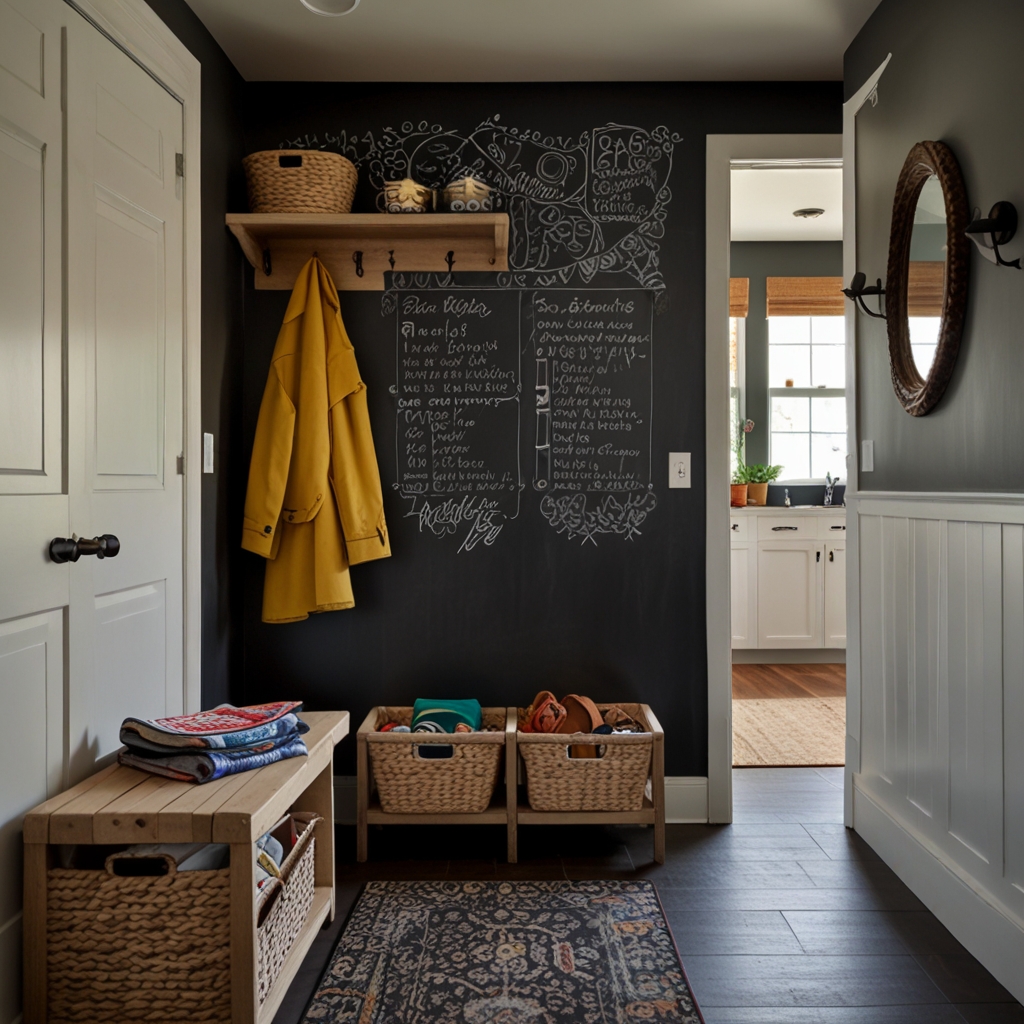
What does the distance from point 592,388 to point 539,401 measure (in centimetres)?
18

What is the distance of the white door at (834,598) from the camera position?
5.06 metres

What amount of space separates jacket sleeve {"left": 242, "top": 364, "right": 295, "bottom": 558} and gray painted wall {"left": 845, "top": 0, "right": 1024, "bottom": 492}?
1745 mm

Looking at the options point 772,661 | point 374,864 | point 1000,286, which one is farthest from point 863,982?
point 772,661

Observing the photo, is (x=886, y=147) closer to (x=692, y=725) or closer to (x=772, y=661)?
(x=692, y=725)

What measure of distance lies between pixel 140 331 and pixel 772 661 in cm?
423

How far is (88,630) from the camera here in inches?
70.8

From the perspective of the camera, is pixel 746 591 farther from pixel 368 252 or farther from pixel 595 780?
pixel 368 252

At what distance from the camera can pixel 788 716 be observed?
400 centimetres

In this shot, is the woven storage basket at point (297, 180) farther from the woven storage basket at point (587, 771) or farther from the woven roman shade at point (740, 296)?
the woven roman shade at point (740, 296)

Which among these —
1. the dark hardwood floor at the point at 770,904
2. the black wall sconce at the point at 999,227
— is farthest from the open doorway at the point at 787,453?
the black wall sconce at the point at 999,227

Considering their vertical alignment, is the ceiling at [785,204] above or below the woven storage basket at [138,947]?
above

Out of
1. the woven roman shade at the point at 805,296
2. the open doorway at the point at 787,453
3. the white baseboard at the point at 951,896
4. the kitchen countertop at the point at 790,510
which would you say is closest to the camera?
the white baseboard at the point at 951,896

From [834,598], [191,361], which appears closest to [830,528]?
[834,598]

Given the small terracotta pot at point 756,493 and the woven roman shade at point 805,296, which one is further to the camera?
the woven roman shade at point 805,296
